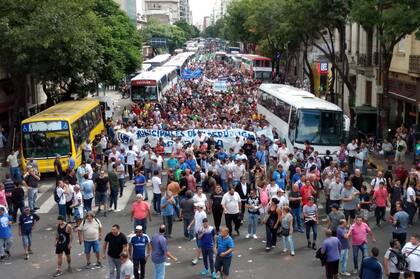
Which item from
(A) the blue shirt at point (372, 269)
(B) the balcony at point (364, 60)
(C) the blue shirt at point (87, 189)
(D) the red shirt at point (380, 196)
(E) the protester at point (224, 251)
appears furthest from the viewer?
(B) the balcony at point (364, 60)

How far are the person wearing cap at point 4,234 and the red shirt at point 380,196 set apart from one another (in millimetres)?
9491

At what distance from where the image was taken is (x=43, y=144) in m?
24.2

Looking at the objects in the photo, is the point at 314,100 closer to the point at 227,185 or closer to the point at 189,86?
the point at 227,185

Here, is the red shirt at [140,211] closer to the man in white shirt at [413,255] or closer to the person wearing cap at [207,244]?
the person wearing cap at [207,244]

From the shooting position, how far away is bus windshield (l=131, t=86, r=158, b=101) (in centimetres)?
4634

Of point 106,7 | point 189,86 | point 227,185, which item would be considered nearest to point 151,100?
point 106,7

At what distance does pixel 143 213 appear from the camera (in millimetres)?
15039

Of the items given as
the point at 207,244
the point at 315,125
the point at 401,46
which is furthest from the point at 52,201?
the point at 401,46

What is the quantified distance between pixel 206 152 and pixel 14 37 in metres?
10.3

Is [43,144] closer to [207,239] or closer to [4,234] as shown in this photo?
[4,234]

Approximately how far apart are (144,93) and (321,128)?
22.7m

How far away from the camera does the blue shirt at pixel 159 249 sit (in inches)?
476

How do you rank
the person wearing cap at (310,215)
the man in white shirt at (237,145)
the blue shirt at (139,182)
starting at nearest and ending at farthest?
1. the person wearing cap at (310,215)
2. the blue shirt at (139,182)
3. the man in white shirt at (237,145)

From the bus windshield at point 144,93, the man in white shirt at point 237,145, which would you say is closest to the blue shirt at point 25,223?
the man in white shirt at point 237,145
